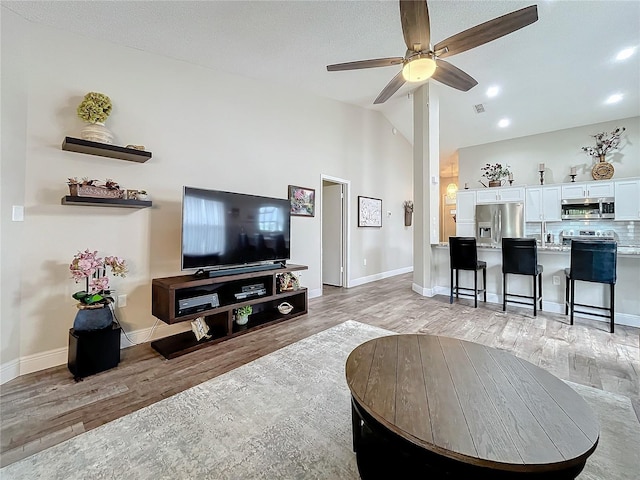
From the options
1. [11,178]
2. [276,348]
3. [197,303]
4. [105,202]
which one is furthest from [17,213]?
[276,348]

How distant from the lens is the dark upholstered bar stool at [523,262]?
11.7 ft

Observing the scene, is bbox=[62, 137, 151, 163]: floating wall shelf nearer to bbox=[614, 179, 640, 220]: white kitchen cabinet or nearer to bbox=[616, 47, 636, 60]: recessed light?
bbox=[616, 47, 636, 60]: recessed light

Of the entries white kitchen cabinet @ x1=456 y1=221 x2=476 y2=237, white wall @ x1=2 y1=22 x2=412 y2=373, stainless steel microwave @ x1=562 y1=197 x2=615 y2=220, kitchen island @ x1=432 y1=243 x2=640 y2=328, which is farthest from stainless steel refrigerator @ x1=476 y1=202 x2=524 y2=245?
white wall @ x1=2 y1=22 x2=412 y2=373

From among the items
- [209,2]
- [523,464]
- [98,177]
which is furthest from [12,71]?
[523,464]

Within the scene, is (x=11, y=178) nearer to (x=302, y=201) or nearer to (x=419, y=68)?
(x=302, y=201)

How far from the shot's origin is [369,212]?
603 centimetres

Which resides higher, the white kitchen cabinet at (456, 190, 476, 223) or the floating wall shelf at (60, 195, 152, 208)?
the white kitchen cabinet at (456, 190, 476, 223)

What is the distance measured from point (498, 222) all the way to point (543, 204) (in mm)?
894

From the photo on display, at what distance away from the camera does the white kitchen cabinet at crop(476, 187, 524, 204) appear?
595 cm

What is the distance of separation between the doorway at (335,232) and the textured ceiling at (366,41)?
1.71 meters

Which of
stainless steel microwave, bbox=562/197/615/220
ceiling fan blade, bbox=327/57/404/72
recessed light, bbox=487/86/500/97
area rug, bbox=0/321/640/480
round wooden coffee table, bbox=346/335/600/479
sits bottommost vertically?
area rug, bbox=0/321/640/480

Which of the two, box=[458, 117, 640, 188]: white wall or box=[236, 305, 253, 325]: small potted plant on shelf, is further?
box=[458, 117, 640, 188]: white wall

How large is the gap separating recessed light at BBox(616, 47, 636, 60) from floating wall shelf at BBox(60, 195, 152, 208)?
6.12 m

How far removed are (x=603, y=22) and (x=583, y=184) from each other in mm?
3146
